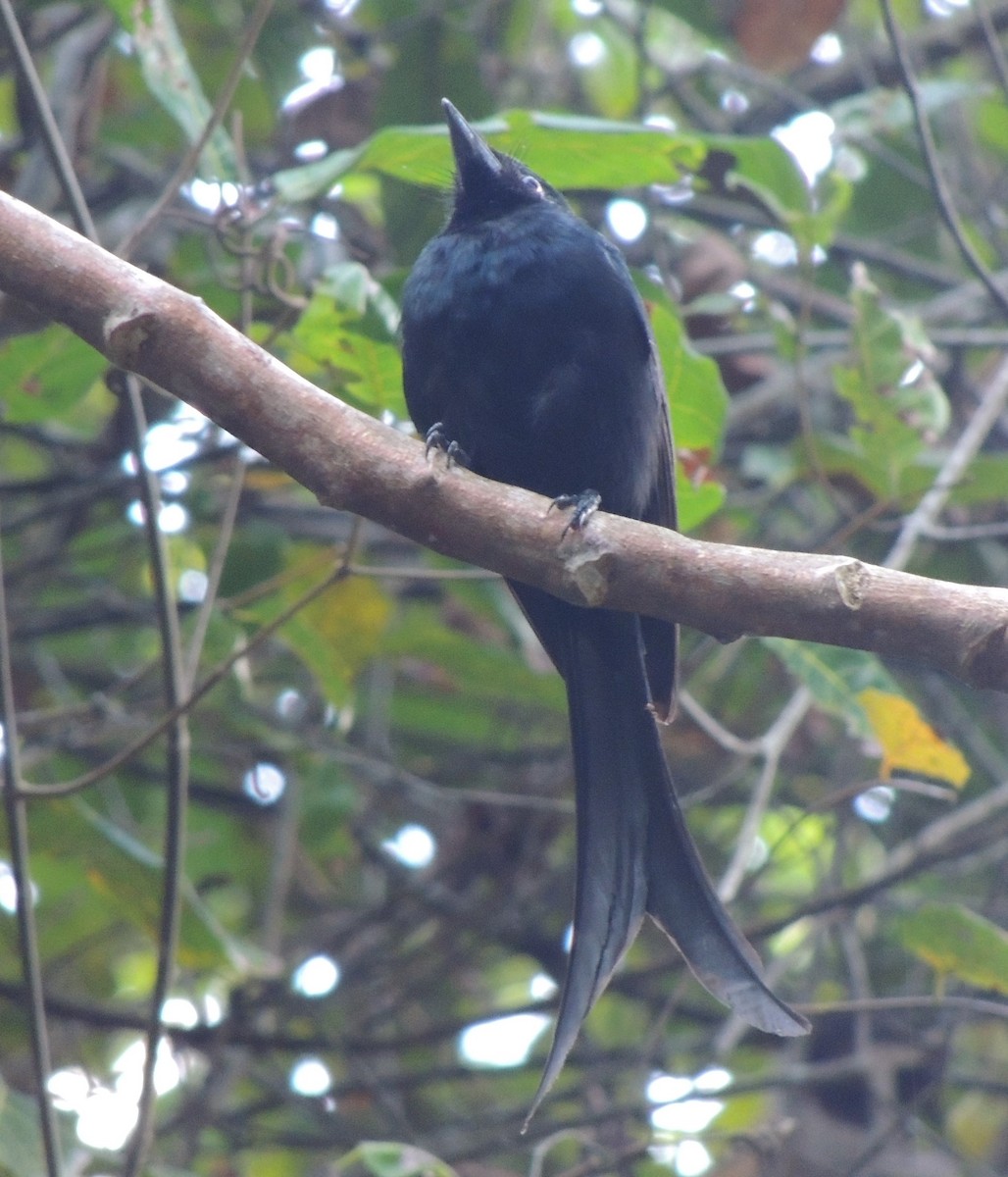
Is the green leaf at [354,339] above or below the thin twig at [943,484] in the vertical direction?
above

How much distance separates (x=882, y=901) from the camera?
397 cm

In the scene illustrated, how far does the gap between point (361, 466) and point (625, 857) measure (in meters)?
0.90

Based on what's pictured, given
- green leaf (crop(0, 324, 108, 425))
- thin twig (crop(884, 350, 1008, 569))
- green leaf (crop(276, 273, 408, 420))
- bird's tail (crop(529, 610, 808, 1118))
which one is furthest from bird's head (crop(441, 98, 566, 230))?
thin twig (crop(884, 350, 1008, 569))

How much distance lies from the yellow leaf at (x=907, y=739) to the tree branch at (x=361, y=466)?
1.03 metres

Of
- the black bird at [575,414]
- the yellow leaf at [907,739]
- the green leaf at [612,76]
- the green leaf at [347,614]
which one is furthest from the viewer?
the green leaf at [612,76]

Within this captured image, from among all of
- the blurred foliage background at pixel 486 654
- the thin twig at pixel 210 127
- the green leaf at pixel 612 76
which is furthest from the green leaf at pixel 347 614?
the green leaf at pixel 612 76

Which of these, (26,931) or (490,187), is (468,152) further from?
(26,931)

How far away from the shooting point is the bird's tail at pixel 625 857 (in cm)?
228

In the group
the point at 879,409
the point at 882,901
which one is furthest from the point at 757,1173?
the point at 879,409

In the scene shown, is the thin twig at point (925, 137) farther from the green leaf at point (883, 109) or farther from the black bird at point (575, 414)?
the black bird at point (575, 414)

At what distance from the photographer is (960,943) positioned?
9.61ft

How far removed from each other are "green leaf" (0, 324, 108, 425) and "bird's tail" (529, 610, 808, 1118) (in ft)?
3.32

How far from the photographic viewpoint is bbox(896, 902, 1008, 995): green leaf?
113 inches

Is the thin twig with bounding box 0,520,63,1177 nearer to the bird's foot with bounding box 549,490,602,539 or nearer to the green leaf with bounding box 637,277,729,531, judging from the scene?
the bird's foot with bounding box 549,490,602,539
